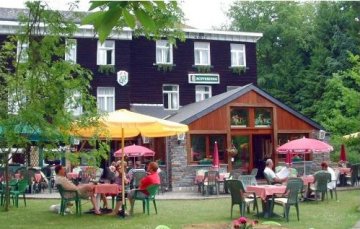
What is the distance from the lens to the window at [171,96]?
90.9ft

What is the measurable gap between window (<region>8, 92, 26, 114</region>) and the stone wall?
355 inches

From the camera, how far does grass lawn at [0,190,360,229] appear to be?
10.1 m

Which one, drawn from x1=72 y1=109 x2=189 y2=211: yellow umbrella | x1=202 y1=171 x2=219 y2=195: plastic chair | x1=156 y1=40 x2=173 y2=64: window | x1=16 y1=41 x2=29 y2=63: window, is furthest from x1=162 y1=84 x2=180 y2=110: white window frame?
x1=16 y1=41 x2=29 y2=63: window

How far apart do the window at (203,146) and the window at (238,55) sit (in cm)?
877

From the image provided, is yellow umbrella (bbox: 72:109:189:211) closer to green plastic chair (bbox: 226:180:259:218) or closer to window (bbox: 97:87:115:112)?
green plastic chair (bbox: 226:180:259:218)

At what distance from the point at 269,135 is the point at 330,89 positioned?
1294 cm

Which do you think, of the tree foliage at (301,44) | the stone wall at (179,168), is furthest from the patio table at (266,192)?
the tree foliage at (301,44)

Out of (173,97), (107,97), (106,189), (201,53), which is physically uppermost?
(201,53)

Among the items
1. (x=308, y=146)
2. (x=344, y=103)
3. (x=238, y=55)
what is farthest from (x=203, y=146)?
(x=238, y=55)

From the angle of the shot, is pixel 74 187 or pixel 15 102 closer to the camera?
pixel 74 187

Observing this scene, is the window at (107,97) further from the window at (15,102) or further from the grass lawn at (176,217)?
the window at (15,102)

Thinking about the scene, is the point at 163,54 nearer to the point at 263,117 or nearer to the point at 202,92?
the point at 202,92

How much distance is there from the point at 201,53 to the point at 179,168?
1006 centimetres

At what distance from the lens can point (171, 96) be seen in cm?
2780
